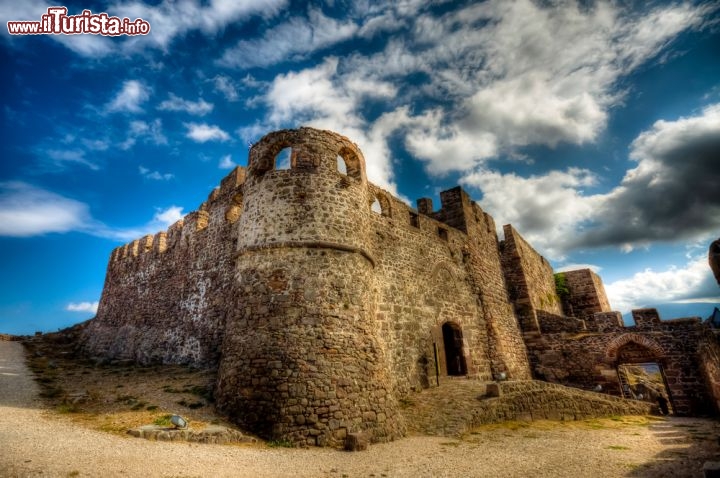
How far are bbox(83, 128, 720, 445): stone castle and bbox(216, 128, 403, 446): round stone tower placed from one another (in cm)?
3

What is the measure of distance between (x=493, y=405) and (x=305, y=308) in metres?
5.83

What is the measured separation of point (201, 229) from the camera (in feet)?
47.2

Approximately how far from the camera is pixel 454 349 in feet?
44.7

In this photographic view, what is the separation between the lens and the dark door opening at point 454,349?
1323cm

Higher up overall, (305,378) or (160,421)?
(305,378)

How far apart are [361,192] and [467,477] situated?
7.16 meters

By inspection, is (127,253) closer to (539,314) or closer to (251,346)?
(251,346)

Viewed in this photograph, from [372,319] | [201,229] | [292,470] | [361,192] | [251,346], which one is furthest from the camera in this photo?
[201,229]

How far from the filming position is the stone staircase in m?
8.82

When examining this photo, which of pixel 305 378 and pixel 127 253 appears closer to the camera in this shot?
pixel 305 378

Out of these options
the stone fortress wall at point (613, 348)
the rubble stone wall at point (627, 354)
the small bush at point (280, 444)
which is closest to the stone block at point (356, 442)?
the small bush at point (280, 444)

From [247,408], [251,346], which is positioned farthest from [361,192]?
[247,408]

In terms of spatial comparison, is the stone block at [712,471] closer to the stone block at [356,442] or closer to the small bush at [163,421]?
the stone block at [356,442]

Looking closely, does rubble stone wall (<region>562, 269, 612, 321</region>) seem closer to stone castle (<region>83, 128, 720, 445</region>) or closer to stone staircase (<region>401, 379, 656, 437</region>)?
stone castle (<region>83, 128, 720, 445</region>)
